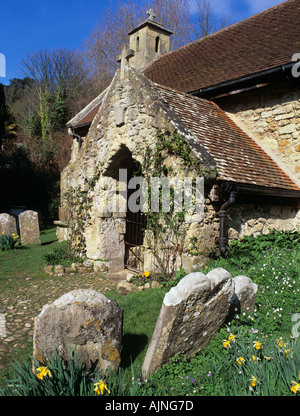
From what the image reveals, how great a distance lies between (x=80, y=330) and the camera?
8.88 feet

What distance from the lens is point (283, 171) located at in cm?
751

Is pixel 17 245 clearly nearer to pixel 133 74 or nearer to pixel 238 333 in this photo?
pixel 133 74

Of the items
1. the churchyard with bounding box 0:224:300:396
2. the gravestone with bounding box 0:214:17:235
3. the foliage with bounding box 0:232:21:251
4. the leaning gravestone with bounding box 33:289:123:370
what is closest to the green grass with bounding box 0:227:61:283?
the foliage with bounding box 0:232:21:251

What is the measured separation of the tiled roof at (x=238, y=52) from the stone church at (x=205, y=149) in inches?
2.1

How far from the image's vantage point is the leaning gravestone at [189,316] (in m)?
2.83

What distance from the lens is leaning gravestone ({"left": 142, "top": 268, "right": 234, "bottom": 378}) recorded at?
9.27 ft

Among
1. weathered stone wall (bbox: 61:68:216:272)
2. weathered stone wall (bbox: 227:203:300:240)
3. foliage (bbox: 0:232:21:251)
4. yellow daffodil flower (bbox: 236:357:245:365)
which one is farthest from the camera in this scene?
foliage (bbox: 0:232:21:251)

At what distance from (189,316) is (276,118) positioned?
6288 millimetres

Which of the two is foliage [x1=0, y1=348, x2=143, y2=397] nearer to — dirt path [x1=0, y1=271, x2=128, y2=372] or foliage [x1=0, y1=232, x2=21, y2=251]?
dirt path [x1=0, y1=271, x2=128, y2=372]

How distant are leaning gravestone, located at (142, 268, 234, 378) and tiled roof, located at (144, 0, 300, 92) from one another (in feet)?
19.4

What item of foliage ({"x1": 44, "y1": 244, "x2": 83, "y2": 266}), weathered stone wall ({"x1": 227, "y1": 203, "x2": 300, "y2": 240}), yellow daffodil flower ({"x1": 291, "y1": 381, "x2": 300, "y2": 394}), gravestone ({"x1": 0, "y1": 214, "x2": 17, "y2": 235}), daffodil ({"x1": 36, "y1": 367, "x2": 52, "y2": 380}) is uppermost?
weathered stone wall ({"x1": 227, "y1": 203, "x2": 300, "y2": 240})

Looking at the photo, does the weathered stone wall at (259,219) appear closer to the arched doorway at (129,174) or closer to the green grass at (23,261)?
the arched doorway at (129,174)

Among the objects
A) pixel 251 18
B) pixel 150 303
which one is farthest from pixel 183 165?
pixel 251 18

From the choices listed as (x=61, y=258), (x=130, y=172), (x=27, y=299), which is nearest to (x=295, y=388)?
(x=27, y=299)
